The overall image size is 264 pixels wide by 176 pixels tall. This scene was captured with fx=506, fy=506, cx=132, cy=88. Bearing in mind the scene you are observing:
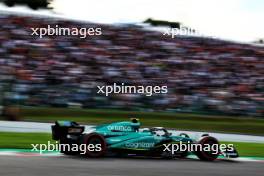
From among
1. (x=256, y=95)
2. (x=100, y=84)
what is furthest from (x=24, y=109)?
(x=256, y=95)

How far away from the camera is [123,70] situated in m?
16.5

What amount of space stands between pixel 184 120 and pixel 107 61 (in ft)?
10.8

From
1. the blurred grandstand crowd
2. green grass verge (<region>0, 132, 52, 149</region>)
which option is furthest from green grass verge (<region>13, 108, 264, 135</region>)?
green grass verge (<region>0, 132, 52, 149</region>)

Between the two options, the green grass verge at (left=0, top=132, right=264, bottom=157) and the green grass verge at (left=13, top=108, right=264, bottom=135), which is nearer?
the green grass verge at (left=0, top=132, right=264, bottom=157)

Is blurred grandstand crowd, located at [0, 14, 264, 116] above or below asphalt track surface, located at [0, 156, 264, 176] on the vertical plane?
above

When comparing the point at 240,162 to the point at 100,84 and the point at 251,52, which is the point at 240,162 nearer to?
the point at 100,84

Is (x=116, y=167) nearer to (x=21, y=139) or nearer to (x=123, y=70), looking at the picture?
(x=21, y=139)

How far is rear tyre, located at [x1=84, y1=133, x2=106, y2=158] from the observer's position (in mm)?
8675

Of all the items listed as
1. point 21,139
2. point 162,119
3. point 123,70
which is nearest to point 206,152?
point 21,139

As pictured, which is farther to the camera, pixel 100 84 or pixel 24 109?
pixel 100 84

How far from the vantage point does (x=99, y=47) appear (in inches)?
702

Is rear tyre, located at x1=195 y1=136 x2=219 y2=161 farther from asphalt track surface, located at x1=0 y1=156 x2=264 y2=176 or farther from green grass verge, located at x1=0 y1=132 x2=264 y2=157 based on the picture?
green grass verge, located at x1=0 y1=132 x2=264 y2=157

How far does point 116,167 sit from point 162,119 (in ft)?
25.2

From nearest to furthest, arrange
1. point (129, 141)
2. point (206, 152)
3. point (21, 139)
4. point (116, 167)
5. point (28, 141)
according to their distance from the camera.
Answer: point (116, 167) → point (129, 141) → point (206, 152) → point (28, 141) → point (21, 139)
